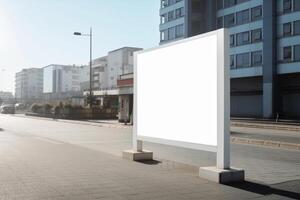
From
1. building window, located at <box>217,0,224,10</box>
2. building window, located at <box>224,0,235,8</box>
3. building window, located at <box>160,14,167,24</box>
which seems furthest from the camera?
building window, located at <box>160,14,167,24</box>

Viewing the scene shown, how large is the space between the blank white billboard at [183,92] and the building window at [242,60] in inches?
2011

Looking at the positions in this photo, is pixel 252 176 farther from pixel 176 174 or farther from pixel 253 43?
pixel 253 43

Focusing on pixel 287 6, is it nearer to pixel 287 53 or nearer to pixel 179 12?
pixel 287 53

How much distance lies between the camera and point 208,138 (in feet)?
34.9

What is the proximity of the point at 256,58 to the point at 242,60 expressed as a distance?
2380mm

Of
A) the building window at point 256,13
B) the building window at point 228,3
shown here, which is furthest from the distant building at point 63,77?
the building window at point 256,13

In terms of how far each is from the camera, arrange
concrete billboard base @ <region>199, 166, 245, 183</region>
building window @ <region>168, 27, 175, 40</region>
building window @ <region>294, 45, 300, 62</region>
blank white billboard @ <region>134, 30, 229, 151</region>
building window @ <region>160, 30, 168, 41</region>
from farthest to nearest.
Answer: building window @ <region>160, 30, 168, 41</region> → building window @ <region>168, 27, 175, 40</region> → building window @ <region>294, 45, 300, 62</region> → blank white billboard @ <region>134, 30, 229, 151</region> → concrete billboard base @ <region>199, 166, 245, 183</region>

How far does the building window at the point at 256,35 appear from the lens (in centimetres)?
6150

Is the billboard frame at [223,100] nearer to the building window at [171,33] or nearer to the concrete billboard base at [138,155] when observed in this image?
the concrete billboard base at [138,155]

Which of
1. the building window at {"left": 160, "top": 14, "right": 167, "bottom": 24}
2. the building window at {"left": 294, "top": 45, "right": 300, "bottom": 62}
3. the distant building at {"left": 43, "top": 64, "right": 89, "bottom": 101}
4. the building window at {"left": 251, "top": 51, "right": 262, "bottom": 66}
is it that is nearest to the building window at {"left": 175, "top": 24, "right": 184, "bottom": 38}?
the building window at {"left": 160, "top": 14, "right": 167, "bottom": 24}

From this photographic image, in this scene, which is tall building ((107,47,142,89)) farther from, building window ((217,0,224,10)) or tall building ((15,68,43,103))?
building window ((217,0,224,10))

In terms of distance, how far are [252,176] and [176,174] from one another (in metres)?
1.66

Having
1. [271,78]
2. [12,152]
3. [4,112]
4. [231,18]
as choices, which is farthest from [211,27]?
[12,152]

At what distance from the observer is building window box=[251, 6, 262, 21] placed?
6142 centimetres
